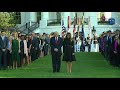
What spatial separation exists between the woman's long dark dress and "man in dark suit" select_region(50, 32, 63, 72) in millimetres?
208

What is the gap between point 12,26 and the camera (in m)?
26.2

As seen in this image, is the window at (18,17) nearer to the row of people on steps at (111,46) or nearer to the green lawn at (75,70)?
the green lawn at (75,70)

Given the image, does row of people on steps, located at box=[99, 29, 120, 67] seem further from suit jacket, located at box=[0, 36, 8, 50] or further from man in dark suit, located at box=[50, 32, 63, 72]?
suit jacket, located at box=[0, 36, 8, 50]

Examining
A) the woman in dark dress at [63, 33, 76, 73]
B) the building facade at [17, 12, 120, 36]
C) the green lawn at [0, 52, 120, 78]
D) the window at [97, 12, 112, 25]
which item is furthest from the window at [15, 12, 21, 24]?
the window at [97, 12, 112, 25]

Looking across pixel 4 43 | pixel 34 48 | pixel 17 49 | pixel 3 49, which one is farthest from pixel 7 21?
pixel 3 49

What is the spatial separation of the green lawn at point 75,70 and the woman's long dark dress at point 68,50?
37 centimetres

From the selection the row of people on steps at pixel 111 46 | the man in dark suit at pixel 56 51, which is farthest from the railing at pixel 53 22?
the row of people on steps at pixel 111 46

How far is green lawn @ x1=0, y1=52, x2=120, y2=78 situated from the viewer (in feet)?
73.4

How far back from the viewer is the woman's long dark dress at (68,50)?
2344 cm

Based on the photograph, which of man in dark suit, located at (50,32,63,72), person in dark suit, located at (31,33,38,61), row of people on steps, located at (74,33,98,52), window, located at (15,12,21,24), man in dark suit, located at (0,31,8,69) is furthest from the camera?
person in dark suit, located at (31,33,38,61)
